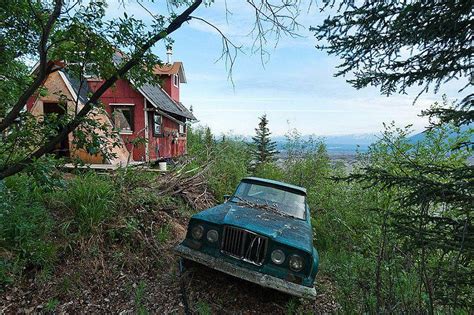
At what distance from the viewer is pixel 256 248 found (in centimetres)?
421

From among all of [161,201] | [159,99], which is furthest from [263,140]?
[161,201]

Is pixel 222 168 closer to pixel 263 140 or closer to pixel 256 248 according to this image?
pixel 256 248

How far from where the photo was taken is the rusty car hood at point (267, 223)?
420 centimetres

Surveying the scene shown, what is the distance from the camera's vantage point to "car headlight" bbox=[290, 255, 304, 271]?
4082 mm

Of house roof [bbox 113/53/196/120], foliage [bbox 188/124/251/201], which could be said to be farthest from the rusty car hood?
house roof [bbox 113/53/196/120]

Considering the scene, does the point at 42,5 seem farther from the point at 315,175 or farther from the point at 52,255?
the point at 315,175

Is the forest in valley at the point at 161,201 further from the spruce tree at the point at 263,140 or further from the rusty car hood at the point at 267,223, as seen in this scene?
the spruce tree at the point at 263,140

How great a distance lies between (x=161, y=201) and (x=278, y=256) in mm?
3754

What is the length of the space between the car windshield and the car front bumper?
155 cm

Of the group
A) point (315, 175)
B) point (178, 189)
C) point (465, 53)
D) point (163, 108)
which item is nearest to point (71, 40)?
point (465, 53)

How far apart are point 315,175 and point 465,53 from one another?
29.8ft

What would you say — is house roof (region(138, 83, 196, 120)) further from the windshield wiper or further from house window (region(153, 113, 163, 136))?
the windshield wiper

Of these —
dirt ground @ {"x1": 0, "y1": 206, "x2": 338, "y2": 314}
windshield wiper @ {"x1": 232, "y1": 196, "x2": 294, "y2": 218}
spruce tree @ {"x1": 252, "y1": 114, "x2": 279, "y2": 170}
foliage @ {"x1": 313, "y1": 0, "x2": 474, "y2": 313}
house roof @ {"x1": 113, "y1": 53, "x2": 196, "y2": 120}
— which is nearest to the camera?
foliage @ {"x1": 313, "y1": 0, "x2": 474, "y2": 313}

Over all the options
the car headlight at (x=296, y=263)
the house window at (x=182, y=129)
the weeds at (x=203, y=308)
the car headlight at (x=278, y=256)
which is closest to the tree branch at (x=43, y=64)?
the weeds at (x=203, y=308)
